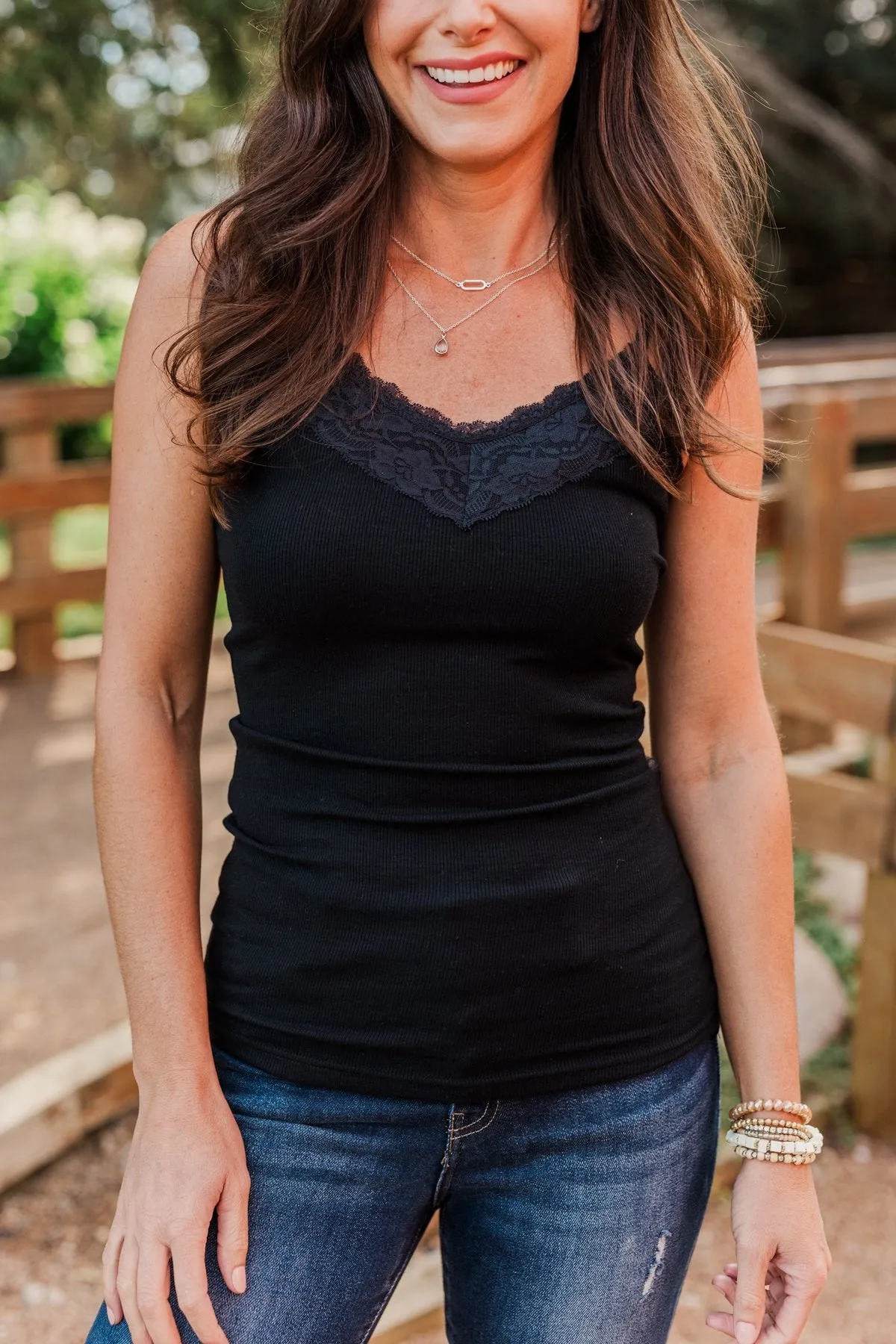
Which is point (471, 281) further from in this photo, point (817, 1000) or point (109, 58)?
point (109, 58)

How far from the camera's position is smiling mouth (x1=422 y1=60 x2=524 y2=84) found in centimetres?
142

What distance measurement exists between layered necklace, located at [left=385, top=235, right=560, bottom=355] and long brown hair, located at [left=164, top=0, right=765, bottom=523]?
0.07ft

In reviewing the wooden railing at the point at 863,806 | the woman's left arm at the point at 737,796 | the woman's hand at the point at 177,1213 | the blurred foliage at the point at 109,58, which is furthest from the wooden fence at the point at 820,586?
the blurred foliage at the point at 109,58

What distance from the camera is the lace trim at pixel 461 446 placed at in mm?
1380

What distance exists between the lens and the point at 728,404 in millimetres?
1553

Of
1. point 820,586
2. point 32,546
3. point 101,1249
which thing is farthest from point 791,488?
point 32,546

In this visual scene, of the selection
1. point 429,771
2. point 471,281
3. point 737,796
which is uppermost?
point 471,281

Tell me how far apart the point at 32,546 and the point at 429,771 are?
595 centimetres

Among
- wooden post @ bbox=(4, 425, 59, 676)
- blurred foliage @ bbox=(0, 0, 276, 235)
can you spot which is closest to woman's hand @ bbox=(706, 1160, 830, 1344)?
blurred foliage @ bbox=(0, 0, 276, 235)

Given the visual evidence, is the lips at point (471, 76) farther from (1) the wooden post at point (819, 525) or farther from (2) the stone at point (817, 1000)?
(1) the wooden post at point (819, 525)

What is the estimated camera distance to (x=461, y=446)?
4.64ft

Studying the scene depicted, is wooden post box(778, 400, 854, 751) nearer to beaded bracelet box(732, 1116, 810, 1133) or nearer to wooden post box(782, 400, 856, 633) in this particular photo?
wooden post box(782, 400, 856, 633)

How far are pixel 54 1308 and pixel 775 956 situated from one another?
1729mm

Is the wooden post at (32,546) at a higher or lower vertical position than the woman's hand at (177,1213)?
lower
